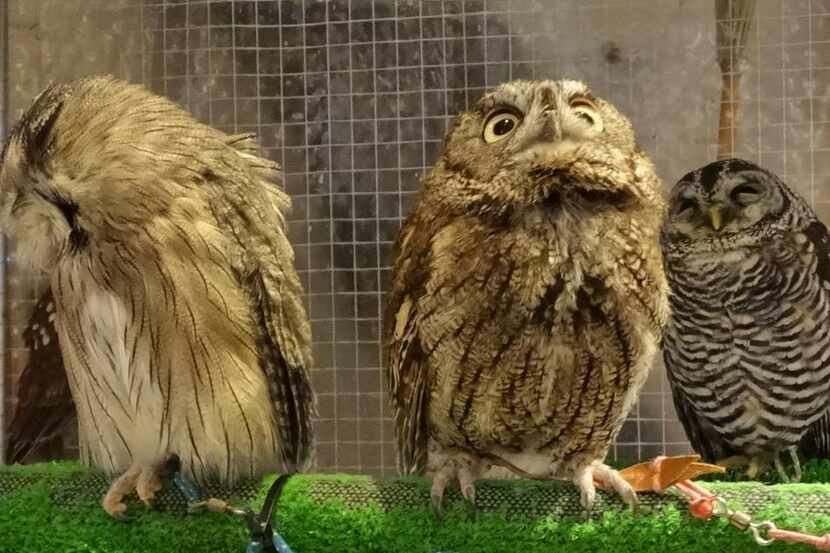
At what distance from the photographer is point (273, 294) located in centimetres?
141

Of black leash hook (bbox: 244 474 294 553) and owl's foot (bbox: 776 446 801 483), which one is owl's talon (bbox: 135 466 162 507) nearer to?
black leash hook (bbox: 244 474 294 553)

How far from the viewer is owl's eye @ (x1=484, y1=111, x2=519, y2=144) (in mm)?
1310

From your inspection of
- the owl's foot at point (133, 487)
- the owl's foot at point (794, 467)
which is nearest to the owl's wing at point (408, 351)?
the owl's foot at point (133, 487)

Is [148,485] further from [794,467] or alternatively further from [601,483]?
[794,467]

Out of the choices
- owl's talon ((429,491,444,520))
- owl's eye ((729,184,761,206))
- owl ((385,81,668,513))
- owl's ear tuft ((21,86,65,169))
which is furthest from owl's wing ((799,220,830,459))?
owl's ear tuft ((21,86,65,169))

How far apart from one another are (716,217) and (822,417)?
0.44m

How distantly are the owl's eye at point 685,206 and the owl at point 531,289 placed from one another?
0.48m

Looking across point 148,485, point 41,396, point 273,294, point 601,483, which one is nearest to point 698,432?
point 601,483

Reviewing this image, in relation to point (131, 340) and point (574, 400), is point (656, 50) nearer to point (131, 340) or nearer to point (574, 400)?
point (574, 400)

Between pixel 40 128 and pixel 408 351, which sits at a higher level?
pixel 40 128

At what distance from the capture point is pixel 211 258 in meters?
1.33

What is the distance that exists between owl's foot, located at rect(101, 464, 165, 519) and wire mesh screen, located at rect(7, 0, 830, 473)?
68 centimetres

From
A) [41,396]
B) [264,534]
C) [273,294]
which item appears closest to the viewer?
[264,534]

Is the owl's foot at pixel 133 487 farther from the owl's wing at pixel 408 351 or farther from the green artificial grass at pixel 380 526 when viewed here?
the owl's wing at pixel 408 351
